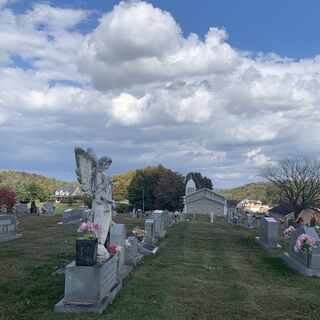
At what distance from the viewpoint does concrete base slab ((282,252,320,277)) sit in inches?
520

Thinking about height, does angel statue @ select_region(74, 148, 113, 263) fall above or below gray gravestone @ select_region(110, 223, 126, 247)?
above

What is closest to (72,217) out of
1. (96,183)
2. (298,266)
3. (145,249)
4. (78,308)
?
(145,249)

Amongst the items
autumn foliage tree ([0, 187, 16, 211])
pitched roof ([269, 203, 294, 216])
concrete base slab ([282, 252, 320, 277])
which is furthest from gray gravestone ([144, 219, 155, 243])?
pitched roof ([269, 203, 294, 216])

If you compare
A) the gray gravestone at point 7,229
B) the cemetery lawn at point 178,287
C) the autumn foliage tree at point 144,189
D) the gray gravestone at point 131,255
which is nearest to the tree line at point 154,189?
the autumn foliage tree at point 144,189

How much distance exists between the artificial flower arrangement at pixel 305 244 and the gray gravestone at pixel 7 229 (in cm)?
1161

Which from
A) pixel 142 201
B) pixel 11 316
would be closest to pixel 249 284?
pixel 11 316

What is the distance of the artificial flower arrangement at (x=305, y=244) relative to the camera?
1348 cm

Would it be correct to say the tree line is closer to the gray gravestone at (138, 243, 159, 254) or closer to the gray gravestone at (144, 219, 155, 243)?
the gray gravestone at (144, 219, 155, 243)

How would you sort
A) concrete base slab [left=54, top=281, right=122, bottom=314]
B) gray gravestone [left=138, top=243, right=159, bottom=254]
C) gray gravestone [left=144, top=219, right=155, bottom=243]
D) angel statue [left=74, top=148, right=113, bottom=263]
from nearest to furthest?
concrete base slab [left=54, top=281, right=122, bottom=314] → angel statue [left=74, top=148, right=113, bottom=263] → gray gravestone [left=138, top=243, right=159, bottom=254] → gray gravestone [left=144, top=219, right=155, bottom=243]

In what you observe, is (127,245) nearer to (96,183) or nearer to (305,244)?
(96,183)

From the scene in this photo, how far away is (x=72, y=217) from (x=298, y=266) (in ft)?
67.6

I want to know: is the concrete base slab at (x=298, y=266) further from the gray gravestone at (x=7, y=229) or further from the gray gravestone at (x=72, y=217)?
the gray gravestone at (x=72, y=217)

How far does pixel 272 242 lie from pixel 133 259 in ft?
32.2

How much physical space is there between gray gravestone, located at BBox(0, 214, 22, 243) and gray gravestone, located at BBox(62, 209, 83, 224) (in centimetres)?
1096
